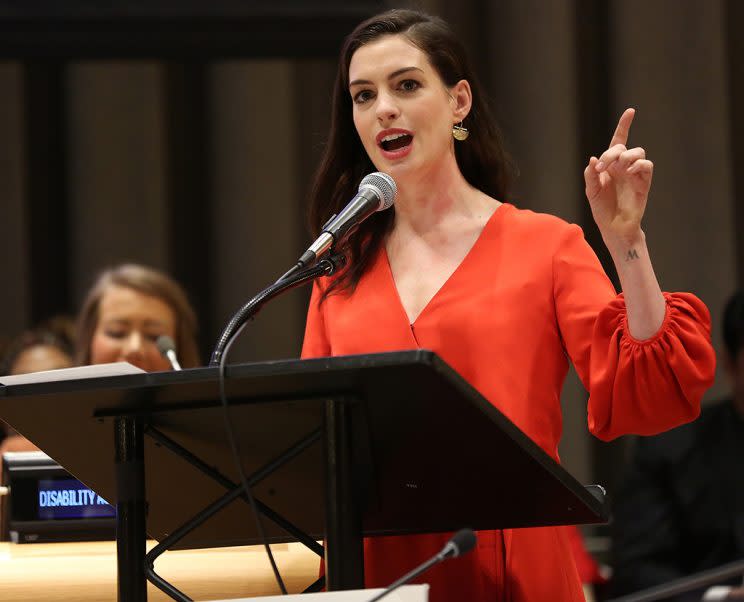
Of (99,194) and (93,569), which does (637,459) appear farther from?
(99,194)

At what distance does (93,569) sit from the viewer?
1.79 metres

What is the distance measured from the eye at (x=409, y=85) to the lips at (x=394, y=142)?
8 cm

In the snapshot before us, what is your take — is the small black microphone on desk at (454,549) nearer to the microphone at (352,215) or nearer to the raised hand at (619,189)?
the microphone at (352,215)

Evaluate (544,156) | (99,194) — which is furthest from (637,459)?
(99,194)

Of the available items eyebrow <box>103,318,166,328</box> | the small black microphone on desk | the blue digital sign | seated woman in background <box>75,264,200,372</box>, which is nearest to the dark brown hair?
seated woman in background <box>75,264,200,372</box>

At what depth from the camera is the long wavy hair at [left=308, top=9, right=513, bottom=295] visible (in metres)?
1.98

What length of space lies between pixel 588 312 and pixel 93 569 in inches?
31.4

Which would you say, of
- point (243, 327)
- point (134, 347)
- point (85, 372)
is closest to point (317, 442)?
point (243, 327)

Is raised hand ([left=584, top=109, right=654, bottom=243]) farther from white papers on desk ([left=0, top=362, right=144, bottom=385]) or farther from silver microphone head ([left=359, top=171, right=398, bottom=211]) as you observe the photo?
white papers on desk ([left=0, top=362, right=144, bottom=385])

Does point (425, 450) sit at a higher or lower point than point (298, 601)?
higher

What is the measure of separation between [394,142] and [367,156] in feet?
0.72

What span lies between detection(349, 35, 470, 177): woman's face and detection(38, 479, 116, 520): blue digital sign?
713mm

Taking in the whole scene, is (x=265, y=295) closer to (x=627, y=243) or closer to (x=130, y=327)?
(x=627, y=243)

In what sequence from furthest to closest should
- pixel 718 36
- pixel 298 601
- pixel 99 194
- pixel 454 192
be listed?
1. pixel 99 194
2. pixel 718 36
3. pixel 454 192
4. pixel 298 601
